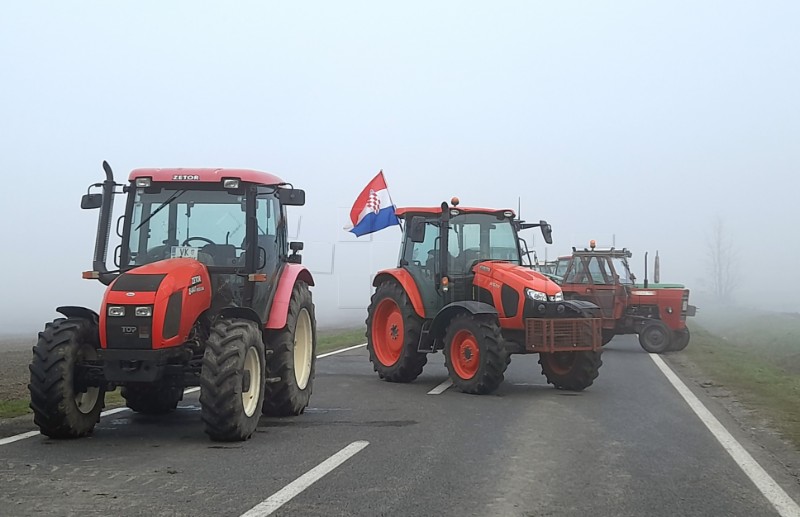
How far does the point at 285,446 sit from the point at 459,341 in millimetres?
5023

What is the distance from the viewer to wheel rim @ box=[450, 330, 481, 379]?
12375 mm

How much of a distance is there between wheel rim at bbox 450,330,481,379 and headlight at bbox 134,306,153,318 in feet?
18.2

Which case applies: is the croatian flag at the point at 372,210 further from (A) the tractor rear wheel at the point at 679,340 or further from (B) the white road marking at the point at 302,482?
(B) the white road marking at the point at 302,482

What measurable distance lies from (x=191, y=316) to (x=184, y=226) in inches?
53.5

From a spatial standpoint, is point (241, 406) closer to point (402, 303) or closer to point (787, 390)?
point (402, 303)

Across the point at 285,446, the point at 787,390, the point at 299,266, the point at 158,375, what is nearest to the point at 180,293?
the point at 158,375

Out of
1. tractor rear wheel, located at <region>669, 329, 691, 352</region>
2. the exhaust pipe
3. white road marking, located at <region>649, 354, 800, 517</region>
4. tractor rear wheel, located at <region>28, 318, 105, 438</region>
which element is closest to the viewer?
white road marking, located at <region>649, 354, 800, 517</region>

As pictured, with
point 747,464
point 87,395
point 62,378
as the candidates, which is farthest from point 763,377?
point 62,378

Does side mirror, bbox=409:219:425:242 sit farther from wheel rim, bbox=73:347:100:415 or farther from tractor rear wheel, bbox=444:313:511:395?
wheel rim, bbox=73:347:100:415

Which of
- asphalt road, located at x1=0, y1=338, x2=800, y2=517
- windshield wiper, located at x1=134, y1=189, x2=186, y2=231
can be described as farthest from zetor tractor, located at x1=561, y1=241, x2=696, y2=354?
windshield wiper, located at x1=134, y1=189, x2=186, y2=231

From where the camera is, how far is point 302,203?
9.71 m

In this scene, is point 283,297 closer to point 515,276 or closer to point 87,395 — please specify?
point 87,395

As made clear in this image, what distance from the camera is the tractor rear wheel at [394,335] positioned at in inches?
541

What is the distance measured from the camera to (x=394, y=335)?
47.6 feet
